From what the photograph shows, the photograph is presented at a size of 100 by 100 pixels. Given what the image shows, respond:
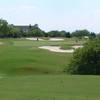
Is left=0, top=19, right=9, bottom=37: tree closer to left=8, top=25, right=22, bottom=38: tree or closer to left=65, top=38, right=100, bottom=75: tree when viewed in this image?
left=8, top=25, right=22, bottom=38: tree

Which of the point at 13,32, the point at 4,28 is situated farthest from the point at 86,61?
the point at 13,32

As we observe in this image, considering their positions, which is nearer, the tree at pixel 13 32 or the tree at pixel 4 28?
the tree at pixel 4 28

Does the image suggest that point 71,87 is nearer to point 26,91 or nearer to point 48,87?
point 48,87

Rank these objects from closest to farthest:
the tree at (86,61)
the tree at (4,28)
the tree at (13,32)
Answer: the tree at (86,61)
the tree at (4,28)
the tree at (13,32)

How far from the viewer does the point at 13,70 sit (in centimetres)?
3656

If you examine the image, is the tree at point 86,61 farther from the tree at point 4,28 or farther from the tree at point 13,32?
the tree at point 13,32

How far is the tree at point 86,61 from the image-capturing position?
35625 mm

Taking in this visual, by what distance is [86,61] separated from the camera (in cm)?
3681

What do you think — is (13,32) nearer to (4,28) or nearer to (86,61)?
(4,28)

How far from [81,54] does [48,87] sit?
21881mm

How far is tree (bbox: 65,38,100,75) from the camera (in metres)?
35.6


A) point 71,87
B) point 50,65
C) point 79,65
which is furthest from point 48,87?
point 50,65

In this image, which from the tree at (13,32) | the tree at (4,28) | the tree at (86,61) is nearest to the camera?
the tree at (86,61)

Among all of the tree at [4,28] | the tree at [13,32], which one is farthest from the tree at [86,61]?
the tree at [13,32]
